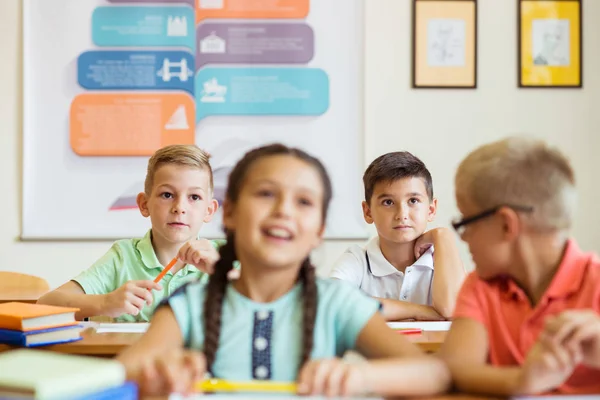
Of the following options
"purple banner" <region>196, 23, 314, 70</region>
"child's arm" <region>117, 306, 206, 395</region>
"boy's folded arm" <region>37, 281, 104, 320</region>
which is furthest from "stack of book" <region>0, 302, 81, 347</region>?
"purple banner" <region>196, 23, 314, 70</region>

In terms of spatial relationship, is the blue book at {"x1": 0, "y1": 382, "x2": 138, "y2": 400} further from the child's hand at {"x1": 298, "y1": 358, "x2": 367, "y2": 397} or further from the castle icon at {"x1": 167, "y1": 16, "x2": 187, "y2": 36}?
the castle icon at {"x1": 167, "y1": 16, "x2": 187, "y2": 36}

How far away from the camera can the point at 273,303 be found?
1256 millimetres

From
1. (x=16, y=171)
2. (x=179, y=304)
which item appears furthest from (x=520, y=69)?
(x=179, y=304)

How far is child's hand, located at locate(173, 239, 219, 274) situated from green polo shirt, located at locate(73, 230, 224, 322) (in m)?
0.24

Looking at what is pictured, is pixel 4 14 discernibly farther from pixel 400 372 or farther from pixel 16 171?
pixel 400 372

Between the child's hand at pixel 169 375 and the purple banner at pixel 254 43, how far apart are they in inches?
112

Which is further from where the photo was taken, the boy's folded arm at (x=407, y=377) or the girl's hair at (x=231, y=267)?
the girl's hair at (x=231, y=267)

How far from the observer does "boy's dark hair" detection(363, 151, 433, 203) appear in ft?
7.63

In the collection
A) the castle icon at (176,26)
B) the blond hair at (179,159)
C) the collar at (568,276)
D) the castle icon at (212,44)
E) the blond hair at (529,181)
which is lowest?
the collar at (568,276)

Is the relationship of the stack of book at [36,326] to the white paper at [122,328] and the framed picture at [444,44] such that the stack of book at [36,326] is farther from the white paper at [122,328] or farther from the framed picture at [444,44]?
the framed picture at [444,44]

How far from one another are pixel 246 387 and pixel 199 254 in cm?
91

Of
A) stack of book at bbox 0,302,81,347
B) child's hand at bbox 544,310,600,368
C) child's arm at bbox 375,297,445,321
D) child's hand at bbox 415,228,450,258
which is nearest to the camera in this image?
child's hand at bbox 544,310,600,368

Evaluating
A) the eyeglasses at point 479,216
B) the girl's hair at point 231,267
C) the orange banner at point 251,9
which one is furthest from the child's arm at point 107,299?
the orange banner at point 251,9

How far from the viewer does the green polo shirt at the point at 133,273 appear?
2186 mm
